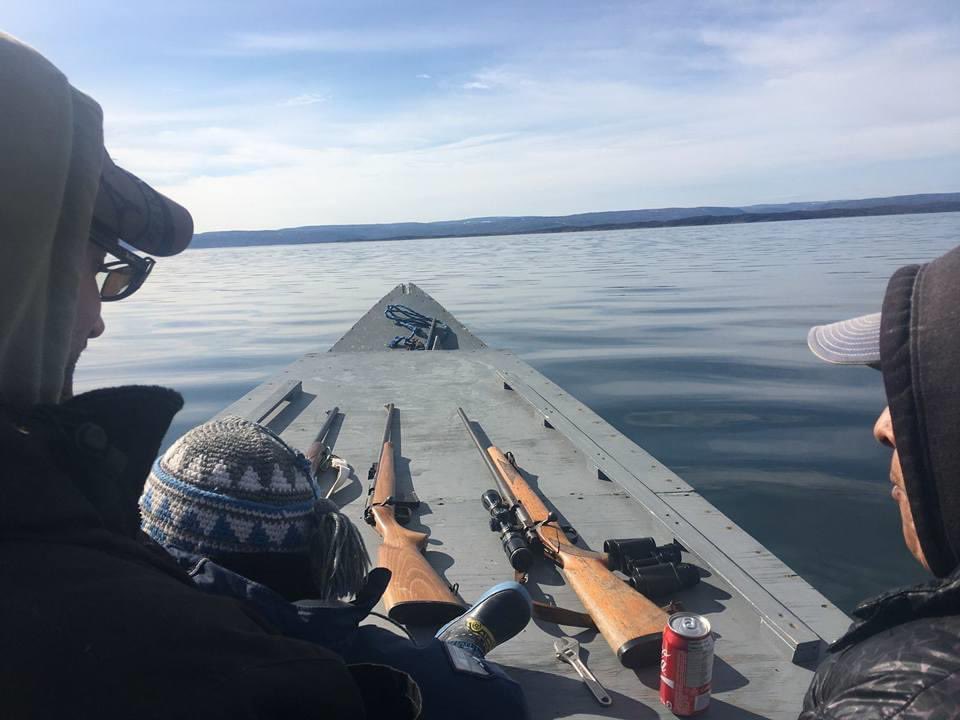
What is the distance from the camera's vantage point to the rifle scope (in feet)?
11.4

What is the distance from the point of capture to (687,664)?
92.3 inches

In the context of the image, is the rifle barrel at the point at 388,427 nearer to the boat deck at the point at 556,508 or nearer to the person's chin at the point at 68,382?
the boat deck at the point at 556,508

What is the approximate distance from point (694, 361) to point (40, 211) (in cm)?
1112

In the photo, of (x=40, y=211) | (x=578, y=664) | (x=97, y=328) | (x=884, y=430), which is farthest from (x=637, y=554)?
(x=40, y=211)

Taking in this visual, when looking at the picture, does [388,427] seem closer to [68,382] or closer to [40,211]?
[68,382]

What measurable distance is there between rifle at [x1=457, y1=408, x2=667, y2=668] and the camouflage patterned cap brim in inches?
81.3

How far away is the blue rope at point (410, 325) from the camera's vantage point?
10.7 meters

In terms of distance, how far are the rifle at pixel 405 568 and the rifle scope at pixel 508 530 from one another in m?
0.37

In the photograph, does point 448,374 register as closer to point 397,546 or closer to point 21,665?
point 397,546

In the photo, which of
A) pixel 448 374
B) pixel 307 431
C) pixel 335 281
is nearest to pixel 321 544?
pixel 307 431

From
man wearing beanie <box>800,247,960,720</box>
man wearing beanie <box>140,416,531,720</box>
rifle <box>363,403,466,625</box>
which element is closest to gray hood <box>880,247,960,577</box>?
man wearing beanie <box>800,247,960,720</box>

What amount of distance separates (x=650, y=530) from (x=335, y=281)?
29.7 m

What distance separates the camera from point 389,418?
6.27 m

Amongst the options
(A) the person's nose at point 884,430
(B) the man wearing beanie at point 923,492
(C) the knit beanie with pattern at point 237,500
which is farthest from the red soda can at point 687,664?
(C) the knit beanie with pattern at point 237,500
